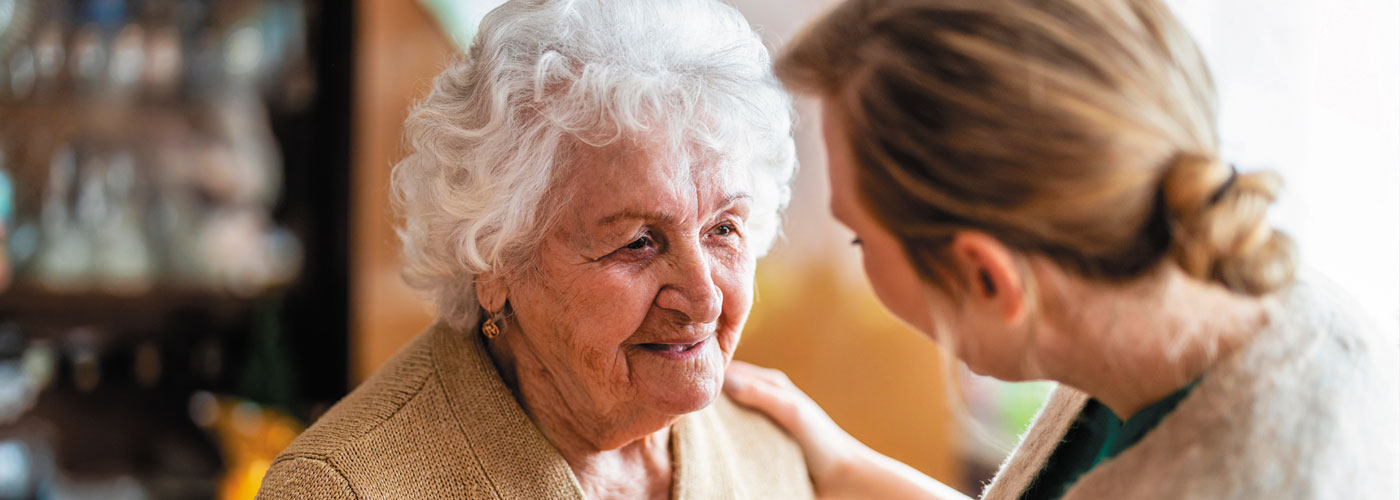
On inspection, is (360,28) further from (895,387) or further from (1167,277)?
(1167,277)

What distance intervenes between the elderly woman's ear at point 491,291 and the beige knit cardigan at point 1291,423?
2.36 ft

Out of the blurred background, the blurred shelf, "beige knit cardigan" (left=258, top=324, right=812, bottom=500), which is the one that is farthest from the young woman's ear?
the blurred shelf

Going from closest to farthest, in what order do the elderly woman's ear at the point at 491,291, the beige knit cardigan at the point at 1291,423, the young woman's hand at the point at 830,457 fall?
the beige knit cardigan at the point at 1291,423 < the elderly woman's ear at the point at 491,291 < the young woman's hand at the point at 830,457

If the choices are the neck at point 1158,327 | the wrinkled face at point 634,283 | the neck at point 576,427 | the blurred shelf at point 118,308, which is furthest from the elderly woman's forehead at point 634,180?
the blurred shelf at point 118,308

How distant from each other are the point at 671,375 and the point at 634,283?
119 millimetres

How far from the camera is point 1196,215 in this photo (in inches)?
27.3

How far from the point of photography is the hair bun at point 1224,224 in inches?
27.3

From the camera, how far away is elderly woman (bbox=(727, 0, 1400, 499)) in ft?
2.28

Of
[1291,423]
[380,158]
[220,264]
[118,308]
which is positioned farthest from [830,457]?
[118,308]

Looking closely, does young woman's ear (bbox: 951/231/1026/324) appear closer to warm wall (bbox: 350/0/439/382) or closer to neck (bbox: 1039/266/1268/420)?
neck (bbox: 1039/266/1268/420)

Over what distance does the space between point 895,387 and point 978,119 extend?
6.78 feet

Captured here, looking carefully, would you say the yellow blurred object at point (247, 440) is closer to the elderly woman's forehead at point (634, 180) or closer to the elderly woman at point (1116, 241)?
the elderly woman's forehead at point (634, 180)

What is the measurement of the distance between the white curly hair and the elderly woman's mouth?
0.59 feet

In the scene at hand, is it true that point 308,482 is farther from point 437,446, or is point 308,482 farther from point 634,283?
point 634,283
